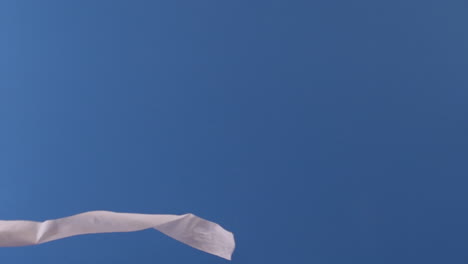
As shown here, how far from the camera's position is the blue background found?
1017 millimetres

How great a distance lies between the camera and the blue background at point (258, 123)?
40.0 inches

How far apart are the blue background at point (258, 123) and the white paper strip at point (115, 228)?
35cm

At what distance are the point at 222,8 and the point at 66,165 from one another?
1.40 feet

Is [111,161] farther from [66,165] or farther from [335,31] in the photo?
[335,31]

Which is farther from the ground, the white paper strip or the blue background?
the blue background

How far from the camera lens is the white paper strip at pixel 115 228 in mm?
652

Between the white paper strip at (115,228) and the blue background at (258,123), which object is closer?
the white paper strip at (115,228)

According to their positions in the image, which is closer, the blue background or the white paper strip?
the white paper strip

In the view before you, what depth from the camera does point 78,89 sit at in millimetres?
1018

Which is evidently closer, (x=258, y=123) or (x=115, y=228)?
(x=115, y=228)

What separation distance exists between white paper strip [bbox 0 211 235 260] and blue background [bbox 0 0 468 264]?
1.16ft

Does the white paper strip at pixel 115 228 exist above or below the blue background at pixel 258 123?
below

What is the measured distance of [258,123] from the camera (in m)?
1.02

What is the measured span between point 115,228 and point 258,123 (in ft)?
1.42
